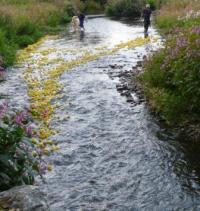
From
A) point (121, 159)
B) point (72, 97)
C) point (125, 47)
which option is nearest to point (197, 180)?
point (121, 159)

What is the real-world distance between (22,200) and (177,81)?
7.53m

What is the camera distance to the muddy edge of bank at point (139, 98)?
38.3 feet

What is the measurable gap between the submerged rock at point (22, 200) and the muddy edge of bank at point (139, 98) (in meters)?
5.76

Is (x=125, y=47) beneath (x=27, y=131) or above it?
beneath

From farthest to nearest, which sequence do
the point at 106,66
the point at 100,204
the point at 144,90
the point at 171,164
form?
the point at 106,66
the point at 144,90
the point at 171,164
the point at 100,204

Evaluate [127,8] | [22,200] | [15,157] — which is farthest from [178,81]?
[127,8]

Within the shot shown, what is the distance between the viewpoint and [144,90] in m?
15.1

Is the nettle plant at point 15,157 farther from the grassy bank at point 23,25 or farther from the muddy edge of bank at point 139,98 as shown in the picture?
the grassy bank at point 23,25

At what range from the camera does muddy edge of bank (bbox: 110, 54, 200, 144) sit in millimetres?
11664

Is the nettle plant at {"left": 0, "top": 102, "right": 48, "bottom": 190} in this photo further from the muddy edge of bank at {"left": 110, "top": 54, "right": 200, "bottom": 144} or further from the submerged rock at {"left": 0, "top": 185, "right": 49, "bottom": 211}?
the muddy edge of bank at {"left": 110, "top": 54, "right": 200, "bottom": 144}

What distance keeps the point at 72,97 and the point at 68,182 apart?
22.1 feet

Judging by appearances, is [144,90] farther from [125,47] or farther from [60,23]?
[60,23]

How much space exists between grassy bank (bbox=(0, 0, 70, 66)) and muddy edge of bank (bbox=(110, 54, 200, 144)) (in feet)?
19.8

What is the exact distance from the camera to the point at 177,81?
1280cm
